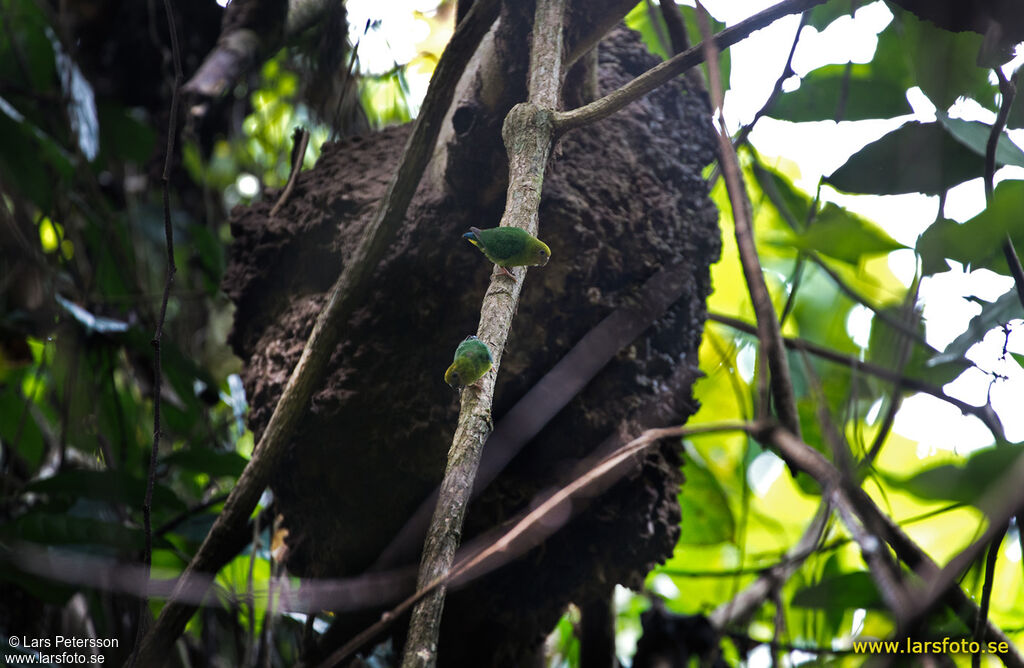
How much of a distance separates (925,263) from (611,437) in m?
0.66

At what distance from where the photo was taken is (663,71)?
113 centimetres

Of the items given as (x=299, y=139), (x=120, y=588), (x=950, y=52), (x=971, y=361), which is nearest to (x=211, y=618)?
(x=120, y=588)

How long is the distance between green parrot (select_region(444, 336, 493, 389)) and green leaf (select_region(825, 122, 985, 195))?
92cm

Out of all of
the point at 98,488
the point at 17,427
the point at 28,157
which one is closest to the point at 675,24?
the point at 98,488

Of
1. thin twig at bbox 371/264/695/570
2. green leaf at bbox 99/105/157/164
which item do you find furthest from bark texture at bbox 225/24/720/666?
green leaf at bbox 99/105/157/164

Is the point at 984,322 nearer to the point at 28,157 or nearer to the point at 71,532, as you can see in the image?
the point at 71,532

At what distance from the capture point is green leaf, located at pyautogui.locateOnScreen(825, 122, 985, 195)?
4.71 feet

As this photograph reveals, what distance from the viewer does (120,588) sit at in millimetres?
1896

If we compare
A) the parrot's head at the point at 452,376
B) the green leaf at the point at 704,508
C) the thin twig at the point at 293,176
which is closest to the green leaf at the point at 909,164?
the parrot's head at the point at 452,376

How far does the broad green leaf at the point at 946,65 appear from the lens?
1.45 metres

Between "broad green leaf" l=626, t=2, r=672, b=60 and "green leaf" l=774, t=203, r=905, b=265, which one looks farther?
"broad green leaf" l=626, t=2, r=672, b=60

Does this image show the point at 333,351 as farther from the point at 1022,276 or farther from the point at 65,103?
the point at 65,103

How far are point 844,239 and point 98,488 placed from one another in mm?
1718

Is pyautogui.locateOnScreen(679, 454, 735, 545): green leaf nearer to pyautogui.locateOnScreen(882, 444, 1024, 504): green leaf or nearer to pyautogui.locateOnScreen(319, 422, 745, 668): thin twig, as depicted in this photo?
pyautogui.locateOnScreen(882, 444, 1024, 504): green leaf
